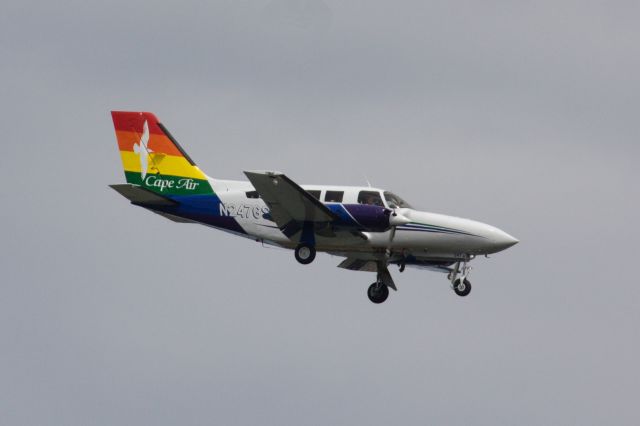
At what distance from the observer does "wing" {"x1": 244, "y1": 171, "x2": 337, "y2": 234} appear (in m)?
37.0

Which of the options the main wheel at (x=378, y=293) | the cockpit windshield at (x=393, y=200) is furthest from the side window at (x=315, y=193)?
the main wheel at (x=378, y=293)

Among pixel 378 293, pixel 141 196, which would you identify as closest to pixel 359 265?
pixel 378 293

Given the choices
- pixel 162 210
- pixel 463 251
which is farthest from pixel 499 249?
pixel 162 210

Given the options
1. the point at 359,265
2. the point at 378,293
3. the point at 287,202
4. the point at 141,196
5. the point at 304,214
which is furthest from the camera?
the point at 359,265

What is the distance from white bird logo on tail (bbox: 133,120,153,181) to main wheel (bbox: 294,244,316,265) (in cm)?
633

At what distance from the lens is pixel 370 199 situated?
38531 millimetres

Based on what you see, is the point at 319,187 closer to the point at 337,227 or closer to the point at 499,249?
the point at 337,227

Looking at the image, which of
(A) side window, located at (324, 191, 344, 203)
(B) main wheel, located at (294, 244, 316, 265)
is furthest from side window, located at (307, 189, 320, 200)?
(B) main wheel, located at (294, 244, 316, 265)

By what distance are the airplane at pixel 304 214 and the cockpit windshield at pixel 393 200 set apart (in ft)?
0.10

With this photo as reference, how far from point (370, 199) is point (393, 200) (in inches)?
30.5

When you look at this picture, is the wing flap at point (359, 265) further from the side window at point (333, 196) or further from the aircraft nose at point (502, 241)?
the aircraft nose at point (502, 241)

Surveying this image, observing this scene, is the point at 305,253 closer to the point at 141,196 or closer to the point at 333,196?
the point at 333,196

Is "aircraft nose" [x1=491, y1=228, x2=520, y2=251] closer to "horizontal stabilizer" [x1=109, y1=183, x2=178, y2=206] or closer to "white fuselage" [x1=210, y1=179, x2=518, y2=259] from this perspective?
"white fuselage" [x1=210, y1=179, x2=518, y2=259]

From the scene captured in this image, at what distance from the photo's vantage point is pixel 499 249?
39000 millimetres
